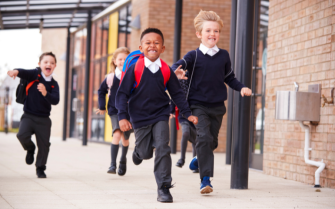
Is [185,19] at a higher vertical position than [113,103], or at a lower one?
higher

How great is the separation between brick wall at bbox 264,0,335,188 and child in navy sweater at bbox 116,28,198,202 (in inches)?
89.7

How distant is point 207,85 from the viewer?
505cm

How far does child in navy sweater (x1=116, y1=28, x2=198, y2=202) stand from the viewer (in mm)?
4496

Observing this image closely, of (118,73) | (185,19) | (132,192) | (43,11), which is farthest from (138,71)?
(43,11)

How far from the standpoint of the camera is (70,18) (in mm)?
17203

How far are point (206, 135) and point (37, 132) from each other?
2470 mm

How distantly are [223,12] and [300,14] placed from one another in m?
6.82

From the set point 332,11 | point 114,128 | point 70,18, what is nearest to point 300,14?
point 332,11

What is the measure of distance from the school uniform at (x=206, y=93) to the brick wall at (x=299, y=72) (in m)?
1.59

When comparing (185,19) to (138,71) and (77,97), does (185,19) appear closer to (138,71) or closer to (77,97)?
(138,71)

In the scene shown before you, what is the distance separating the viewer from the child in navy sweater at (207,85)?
4.97m

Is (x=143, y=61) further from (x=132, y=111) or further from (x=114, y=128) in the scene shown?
(x=114, y=128)

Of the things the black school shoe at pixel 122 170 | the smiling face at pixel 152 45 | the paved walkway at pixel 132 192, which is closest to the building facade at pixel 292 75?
the paved walkway at pixel 132 192

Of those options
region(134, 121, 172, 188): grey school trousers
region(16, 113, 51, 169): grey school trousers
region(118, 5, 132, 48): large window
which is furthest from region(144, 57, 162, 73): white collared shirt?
region(118, 5, 132, 48): large window
